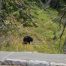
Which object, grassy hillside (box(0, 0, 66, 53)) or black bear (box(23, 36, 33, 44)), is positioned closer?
grassy hillside (box(0, 0, 66, 53))

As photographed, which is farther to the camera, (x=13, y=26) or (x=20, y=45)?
(x=13, y=26)

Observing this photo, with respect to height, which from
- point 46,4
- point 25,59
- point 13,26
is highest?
point 25,59


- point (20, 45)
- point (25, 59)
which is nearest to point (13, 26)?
point (20, 45)

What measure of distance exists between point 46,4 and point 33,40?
5.63 m

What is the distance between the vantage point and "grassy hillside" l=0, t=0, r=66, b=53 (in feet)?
31.5

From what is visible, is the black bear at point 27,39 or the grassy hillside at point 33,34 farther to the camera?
the black bear at point 27,39

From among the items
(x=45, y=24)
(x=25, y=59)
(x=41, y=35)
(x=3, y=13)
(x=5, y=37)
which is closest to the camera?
(x=25, y=59)

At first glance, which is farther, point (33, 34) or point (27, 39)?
point (33, 34)

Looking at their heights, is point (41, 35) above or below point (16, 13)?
below

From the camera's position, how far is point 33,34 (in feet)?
36.8

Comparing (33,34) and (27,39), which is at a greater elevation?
(27,39)

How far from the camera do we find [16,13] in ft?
37.4

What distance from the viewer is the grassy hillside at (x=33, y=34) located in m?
9.60

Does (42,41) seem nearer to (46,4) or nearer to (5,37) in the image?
(5,37)
